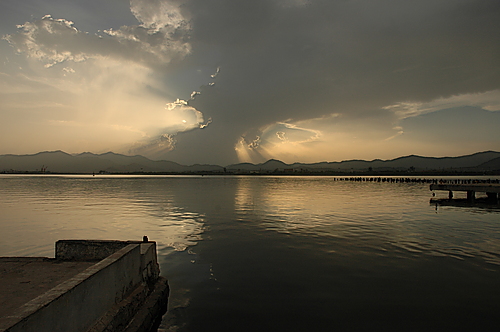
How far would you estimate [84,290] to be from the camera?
453 cm

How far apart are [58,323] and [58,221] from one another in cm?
2049


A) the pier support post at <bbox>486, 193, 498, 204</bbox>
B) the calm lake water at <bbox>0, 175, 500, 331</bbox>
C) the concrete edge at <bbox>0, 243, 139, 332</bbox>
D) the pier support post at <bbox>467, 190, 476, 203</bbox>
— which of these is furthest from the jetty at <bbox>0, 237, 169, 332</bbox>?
the pier support post at <bbox>486, 193, 498, 204</bbox>

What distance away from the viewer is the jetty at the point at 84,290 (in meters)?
3.78

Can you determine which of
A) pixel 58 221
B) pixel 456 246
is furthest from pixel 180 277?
pixel 58 221

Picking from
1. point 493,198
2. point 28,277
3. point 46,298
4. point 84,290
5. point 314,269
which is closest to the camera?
point 46,298

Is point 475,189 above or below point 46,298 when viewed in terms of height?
below

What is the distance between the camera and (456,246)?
1402 cm

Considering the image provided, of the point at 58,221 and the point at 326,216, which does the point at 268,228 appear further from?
the point at 58,221

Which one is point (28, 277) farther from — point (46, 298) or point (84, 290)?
point (46, 298)

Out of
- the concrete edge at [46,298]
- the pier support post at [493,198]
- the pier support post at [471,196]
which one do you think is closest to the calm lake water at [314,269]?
the concrete edge at [46,298]

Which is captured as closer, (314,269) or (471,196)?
(314,269)

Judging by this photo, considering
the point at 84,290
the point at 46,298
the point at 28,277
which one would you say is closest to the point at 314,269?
the point at 84,290

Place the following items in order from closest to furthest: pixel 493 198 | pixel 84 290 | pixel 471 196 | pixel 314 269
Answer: pixel 84 290 → pixel 314 269 → pixel 471 196 → pixel 493 198

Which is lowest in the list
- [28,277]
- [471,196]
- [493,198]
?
[493,198]
